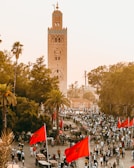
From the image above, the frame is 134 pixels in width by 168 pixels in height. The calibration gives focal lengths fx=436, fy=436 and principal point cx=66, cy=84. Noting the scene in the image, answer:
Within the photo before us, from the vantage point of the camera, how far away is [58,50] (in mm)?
106250

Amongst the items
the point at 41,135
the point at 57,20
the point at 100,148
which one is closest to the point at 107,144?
the point at 100,148

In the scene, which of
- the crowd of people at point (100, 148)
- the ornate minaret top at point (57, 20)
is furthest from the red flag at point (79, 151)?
the ornate minaret top at point (57, 20)

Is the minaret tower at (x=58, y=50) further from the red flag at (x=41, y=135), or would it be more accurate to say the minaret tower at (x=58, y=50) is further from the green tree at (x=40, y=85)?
the red flag at (x=41, y=135)

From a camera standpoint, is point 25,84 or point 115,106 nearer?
point 25,84

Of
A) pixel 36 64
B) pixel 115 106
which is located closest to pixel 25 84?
pixel 36 64

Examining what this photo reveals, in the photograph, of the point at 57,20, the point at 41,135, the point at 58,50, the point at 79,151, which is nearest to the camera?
the point at 79,151

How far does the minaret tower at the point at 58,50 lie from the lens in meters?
104

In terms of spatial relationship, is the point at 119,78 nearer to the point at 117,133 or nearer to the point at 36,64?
the point at 36,64

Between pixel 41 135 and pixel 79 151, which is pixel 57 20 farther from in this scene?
pixel 79 151

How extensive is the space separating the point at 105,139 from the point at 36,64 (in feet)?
60.8

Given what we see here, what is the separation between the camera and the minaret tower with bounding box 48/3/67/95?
343ft

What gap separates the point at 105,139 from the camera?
45844 millimetres

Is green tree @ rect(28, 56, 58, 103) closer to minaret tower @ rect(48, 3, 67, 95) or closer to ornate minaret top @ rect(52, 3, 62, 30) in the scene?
minaret tower @ rect(48, 3, 67, 95)

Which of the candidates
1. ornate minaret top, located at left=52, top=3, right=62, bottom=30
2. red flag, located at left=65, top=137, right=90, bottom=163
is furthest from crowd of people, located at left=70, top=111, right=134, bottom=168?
ornate minaret top, located at left=52, top=3, right=62, bottom=30
